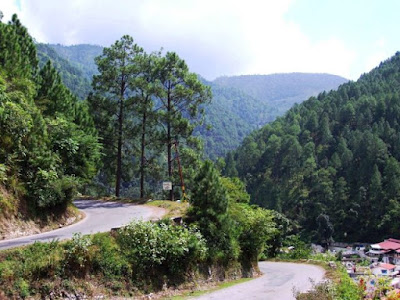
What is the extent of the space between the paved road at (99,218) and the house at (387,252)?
74.2m

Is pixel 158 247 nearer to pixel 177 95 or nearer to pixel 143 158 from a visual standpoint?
pixel 177 95

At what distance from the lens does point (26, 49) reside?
24.9 m

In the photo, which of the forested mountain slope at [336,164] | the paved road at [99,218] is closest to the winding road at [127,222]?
the paved road at [99,218]

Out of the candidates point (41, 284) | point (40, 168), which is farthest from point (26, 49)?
point (41, 284)

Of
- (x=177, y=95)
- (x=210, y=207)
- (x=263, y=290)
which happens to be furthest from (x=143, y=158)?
(x=263, y=290)

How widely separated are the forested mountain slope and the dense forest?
3685 inches

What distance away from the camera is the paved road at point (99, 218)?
13.5 metres

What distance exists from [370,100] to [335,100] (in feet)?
44.5

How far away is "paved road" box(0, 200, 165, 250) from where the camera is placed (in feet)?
44.3

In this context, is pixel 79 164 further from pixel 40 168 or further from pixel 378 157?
pixel 378 157

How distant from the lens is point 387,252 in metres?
87.2

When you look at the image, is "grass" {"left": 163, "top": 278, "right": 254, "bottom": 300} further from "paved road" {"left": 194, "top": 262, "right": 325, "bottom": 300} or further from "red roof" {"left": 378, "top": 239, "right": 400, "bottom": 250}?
"red roof" {"left": 378, "top": 239, "right": 400, "bottom": 250}

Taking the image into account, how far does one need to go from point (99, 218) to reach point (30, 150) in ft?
15.3

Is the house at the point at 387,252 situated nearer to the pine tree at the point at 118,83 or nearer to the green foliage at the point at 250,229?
the pine tree at the point at 118,83
